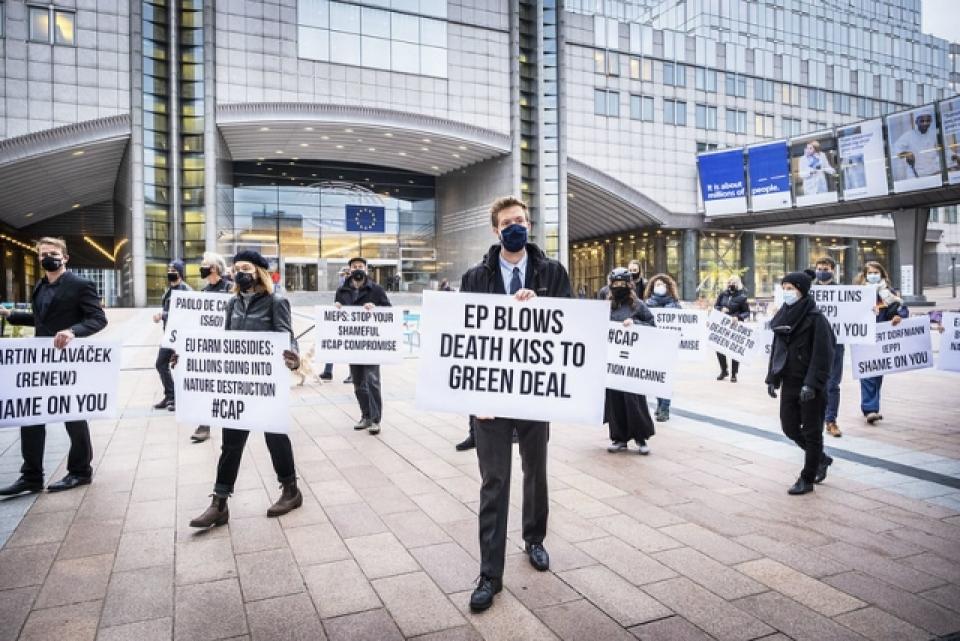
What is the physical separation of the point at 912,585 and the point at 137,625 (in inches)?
172

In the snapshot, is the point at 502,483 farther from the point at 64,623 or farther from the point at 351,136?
the point at 351,136

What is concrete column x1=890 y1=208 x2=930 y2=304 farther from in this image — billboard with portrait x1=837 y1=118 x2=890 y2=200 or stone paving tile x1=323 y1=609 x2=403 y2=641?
stone paving tile x1=323 y1=609 x2=403 y2=641

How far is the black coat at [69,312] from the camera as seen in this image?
5.46 metres

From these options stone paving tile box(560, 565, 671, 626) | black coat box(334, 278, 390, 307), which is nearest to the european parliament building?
black coat box(334, 278, 390, 307)

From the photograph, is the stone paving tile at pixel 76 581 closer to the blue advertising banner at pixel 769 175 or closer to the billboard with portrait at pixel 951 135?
the billboard with portrait at pixel 951 135

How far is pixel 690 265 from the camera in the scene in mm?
55844

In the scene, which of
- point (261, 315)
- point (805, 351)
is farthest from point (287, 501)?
point (805, 351)

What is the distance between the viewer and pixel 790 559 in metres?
4.07

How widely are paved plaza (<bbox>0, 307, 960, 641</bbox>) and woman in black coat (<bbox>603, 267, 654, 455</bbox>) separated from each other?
28 centimetres

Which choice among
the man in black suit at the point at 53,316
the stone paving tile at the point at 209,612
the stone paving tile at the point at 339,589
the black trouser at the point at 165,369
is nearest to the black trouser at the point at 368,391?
the black trouser at the point at 165,369

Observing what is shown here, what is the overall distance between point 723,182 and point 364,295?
46.6 meters

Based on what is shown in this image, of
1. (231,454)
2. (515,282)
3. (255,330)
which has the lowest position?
(231,454)

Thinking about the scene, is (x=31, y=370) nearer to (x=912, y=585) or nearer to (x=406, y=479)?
(x=406, y=479)

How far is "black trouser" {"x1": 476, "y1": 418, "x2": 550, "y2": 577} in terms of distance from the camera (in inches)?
141
